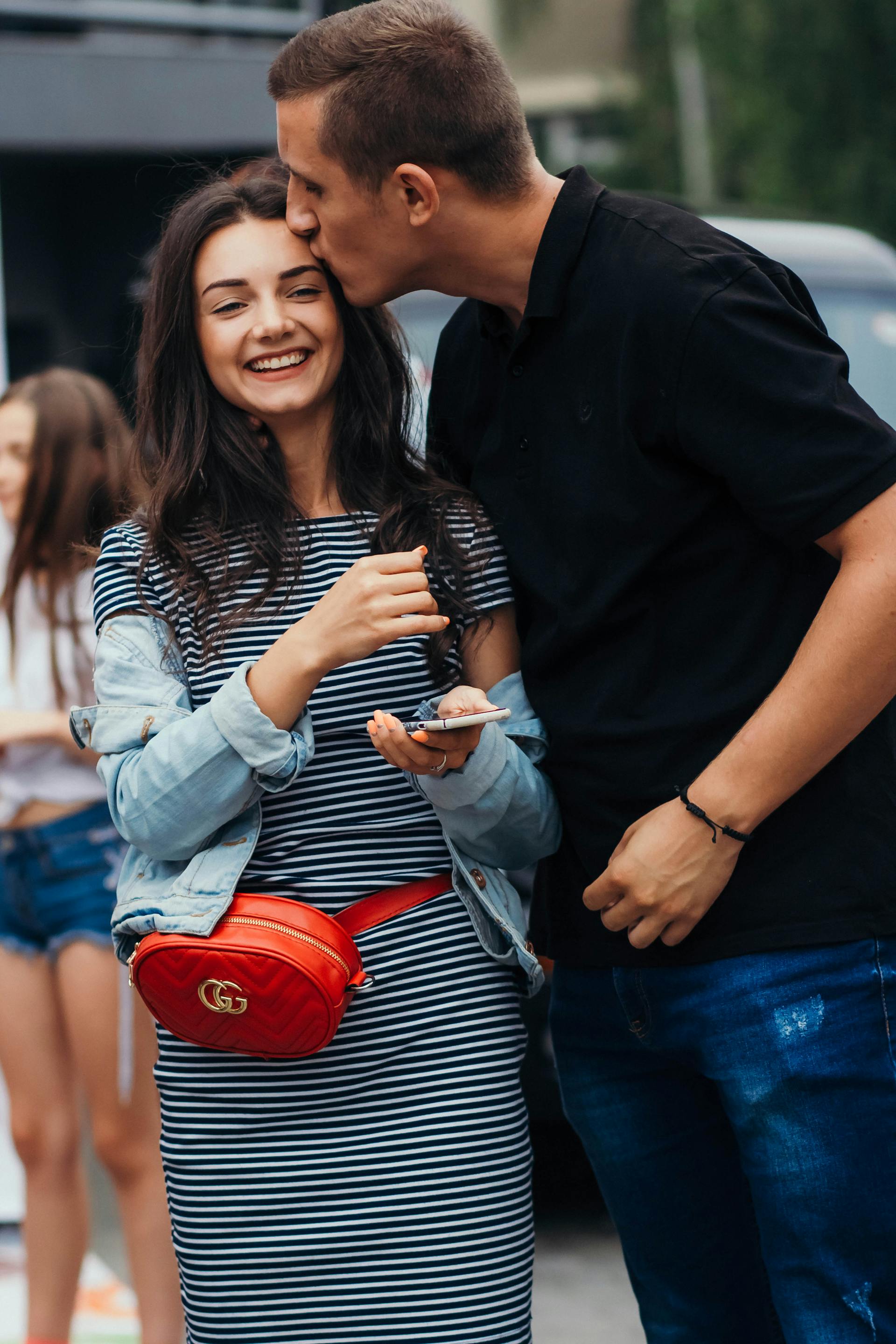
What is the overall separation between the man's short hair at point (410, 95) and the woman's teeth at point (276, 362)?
0.86ft

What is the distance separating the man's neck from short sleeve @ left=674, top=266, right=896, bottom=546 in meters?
0.32

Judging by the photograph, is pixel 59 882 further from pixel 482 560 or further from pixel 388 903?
pixel 482 560

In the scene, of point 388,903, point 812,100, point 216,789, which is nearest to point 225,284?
point 216,789

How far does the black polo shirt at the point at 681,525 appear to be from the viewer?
1753mm

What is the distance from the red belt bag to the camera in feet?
5.92

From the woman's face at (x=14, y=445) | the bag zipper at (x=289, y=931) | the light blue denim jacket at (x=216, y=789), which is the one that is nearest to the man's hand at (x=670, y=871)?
the light blue denim jacket at (x=216, y=789)

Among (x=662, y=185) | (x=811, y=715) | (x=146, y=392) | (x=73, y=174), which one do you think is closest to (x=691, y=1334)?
(x=811, y=715)

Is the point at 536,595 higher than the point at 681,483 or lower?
lower

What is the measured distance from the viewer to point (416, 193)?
76.7 inches

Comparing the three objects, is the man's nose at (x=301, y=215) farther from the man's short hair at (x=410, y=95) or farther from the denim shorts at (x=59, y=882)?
the denim shorts at (x=59, y=882)

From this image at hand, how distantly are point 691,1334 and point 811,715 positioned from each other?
3.18ft

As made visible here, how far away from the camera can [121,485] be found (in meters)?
2.57

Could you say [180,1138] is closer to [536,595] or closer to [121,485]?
[536,595]

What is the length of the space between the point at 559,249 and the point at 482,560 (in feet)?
1.40
